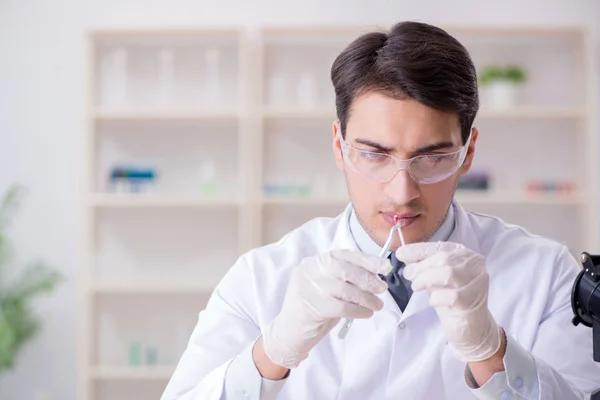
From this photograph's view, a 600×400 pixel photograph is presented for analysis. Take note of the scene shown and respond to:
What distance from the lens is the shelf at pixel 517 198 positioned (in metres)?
3.81

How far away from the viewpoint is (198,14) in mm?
4148

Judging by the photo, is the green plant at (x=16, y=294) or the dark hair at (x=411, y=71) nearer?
the dark hair at (x=411, y=71)

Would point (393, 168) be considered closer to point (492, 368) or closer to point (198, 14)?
→ point (492, 368)

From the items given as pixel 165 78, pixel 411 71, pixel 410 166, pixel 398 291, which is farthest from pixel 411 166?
pixel 165 78

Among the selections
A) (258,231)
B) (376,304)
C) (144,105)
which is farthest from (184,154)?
(376,304)

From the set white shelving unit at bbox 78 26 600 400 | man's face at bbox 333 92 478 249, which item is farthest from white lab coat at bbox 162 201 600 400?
white shelving unit at bbox 78 26 600 400

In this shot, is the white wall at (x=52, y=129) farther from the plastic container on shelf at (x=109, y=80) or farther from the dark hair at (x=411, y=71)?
the dark hair at (x=411, y=71)

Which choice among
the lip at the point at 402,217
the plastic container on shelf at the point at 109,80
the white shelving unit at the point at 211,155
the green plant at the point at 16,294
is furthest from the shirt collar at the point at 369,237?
the plastic container on shelf at the point at 109,80

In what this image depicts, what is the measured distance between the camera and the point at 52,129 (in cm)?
418

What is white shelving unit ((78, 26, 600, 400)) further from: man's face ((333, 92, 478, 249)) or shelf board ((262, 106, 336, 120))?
man's face ((333, 92, 478, 249))

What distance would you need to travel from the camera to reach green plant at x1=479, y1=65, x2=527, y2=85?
154 inches

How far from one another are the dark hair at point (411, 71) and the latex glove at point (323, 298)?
37 centimetres

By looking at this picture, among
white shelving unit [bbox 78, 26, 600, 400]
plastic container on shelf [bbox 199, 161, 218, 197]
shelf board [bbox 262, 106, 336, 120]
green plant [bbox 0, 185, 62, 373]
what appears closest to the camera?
green plant [bbox 0, 185, 62, 373]

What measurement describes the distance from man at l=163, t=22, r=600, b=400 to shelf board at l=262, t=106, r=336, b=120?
212 centimetres
